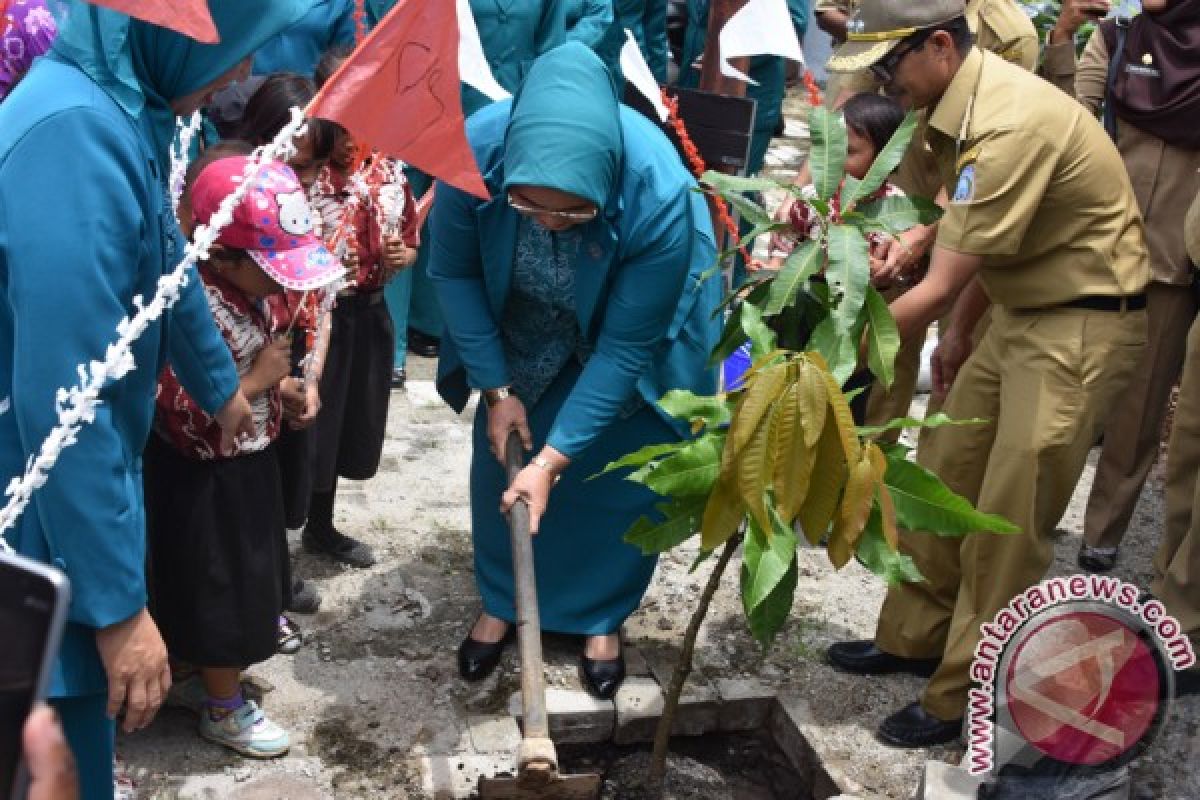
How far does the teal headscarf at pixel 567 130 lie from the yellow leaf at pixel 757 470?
0.79 metres

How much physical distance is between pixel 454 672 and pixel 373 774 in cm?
52

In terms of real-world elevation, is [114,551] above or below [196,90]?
below

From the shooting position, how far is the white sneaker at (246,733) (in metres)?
3.31

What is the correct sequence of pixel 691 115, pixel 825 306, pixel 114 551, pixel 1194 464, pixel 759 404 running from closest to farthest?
pixel 114 551 < pixel 759 404 < pixel 825 306 < pixel 1194 464 < pixel 691 115

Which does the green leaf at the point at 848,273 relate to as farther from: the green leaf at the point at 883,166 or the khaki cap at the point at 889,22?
the khaki cap at the point at 889,22

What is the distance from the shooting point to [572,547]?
12.6ft

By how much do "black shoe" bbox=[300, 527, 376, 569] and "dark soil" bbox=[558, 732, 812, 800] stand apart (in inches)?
40.1

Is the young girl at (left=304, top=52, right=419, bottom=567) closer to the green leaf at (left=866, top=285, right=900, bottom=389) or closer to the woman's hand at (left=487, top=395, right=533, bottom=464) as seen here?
the woman's hand at (left=487, top=395, right=533, bottom=464)

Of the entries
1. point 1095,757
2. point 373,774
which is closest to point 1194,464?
point 1095,757

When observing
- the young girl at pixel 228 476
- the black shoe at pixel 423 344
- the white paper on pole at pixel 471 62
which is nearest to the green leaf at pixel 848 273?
the young girl at pixel 228 476

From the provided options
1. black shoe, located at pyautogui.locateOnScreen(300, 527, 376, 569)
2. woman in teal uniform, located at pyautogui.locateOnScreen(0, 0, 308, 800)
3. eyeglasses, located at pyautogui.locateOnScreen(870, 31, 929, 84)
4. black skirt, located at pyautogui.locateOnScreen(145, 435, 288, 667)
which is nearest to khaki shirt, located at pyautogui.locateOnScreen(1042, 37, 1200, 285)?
eyeglasses, located at pyautogui.locateOnScreen(870, 31, 929, 84)

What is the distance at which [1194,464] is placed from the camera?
4.28 meters

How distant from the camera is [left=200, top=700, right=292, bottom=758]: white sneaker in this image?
10.9ft

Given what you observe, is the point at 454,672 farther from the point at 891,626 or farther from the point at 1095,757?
the point at 1095,757
